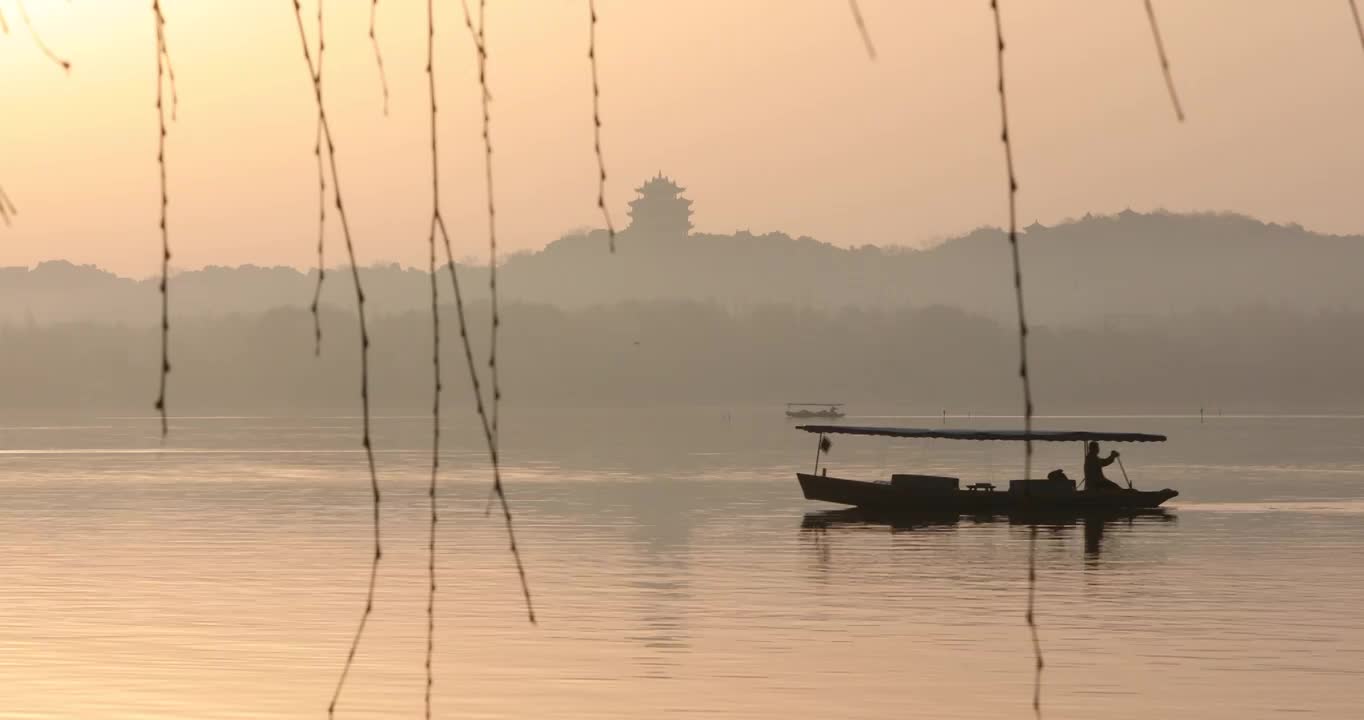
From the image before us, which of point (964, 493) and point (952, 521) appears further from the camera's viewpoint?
point (952, 521)

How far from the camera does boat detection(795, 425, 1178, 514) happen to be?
3049 inches

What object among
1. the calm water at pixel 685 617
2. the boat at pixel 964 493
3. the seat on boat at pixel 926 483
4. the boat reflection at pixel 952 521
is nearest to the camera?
the calm water at pixel 685 617

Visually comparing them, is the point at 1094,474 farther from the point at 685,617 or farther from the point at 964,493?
the point at 685,617

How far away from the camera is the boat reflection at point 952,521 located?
88.2 m

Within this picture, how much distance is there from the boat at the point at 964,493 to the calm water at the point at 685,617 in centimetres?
192

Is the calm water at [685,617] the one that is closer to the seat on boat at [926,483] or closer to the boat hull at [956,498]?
the boat hull at [956,498]

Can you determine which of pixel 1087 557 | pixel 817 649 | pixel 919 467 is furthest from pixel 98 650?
pixel 919 467

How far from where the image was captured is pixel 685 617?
5516cm

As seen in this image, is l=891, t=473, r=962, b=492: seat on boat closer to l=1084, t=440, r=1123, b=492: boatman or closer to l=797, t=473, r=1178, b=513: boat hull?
l=797, t=473, r=1178, b=513: boat hull

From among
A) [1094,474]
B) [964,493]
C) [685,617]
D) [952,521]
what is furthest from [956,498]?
[685,617]

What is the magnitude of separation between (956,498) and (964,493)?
2093 mm

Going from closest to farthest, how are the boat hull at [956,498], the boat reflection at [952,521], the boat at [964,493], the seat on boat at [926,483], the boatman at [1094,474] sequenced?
1. the boat at [964,493]
2. the boat hull at [956,498]
3. the boatman at [1094,474]
4. the seat on boat at [926,483]
5. the boat reflection at [952,521]

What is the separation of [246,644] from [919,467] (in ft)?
502

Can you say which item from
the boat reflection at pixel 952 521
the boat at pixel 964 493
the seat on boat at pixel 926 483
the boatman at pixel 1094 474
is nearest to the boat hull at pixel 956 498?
the boat at pixel 964 493
